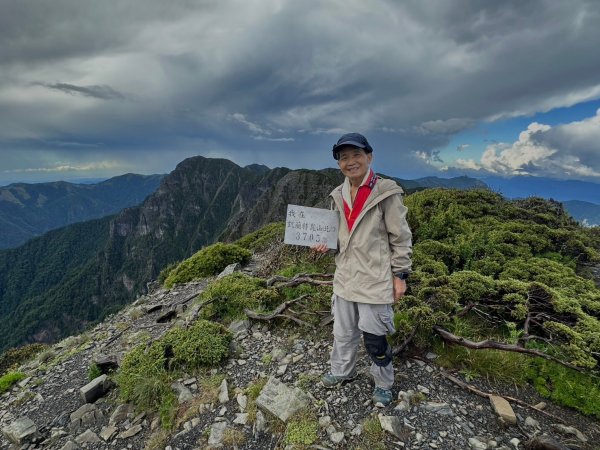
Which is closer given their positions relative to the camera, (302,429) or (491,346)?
(302,429)

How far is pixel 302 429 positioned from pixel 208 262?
8.67 meters

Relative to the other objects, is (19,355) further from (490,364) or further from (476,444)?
(490,364)

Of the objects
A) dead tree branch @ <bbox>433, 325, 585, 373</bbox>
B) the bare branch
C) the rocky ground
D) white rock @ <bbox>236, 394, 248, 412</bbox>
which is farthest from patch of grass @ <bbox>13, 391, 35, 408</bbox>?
dead tree branch @ <bbox>433, 325, 585, 373</bbox>

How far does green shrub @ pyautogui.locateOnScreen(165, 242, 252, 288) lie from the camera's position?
462 inches

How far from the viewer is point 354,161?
4.13m

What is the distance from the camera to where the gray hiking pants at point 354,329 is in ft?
13.9

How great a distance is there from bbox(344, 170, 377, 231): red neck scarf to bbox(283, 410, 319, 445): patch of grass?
2624 millimetres

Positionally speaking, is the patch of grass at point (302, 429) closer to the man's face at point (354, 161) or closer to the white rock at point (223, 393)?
the white rock at point (223, 393)

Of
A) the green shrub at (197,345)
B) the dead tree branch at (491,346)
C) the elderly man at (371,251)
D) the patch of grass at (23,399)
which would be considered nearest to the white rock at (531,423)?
the dead tree branch at (491,346)

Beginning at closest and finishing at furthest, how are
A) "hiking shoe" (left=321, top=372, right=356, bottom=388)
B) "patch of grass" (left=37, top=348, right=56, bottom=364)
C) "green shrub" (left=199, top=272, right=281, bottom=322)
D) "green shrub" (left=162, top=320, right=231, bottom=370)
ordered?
"hiking shoe" (left=321, top=372, right=356, bottom=388) → "green shrub" (left=162, top=320, right=231, bottom=370) → "green shrub" (left=199, top=272, right=281, bottom=322) → "patch of grass" (left=37, top=348, right=56, bottom=364)

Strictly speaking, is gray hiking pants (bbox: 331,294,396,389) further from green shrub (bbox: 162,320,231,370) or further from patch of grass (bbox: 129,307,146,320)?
patch of grass (bbox: 129,307,146,320)

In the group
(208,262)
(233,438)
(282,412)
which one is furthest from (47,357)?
(282,412)

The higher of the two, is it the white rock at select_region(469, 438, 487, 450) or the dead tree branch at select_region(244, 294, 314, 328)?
the dead tree branch at select_region(244, 294, 314, 328)

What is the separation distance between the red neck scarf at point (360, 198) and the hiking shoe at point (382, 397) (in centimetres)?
233
